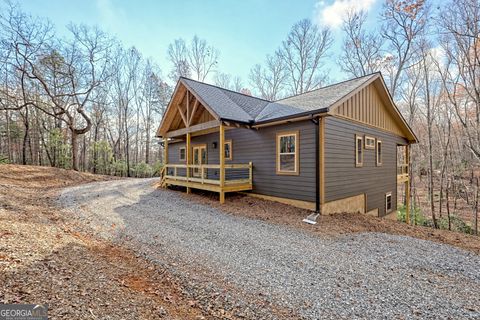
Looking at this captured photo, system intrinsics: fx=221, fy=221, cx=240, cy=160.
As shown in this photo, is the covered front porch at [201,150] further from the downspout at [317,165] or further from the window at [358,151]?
the window at [358,151]

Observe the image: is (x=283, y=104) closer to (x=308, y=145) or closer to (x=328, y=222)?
(x=308, y=145)

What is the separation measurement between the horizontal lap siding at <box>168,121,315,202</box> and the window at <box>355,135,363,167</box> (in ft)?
9.19

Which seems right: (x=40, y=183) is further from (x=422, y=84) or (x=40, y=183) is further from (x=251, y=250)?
(x=422, y=84)

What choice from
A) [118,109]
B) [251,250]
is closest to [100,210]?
[251,250]

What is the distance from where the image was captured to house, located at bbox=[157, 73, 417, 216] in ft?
Result: 24.8

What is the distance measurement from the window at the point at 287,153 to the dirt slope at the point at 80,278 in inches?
226

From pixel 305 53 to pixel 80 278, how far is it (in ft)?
80.4

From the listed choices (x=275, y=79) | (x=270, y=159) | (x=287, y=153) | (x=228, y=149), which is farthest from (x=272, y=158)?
(x=275, y=79)

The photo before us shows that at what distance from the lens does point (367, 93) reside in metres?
9.53

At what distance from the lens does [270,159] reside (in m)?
8.81

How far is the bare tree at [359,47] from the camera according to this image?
18189 mm

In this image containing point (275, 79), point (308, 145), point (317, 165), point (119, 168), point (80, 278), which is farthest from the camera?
point (275, 79)

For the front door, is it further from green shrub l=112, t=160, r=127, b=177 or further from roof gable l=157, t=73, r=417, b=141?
green shrub l=112, t=160, r=127, b=177

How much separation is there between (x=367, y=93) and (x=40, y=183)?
1788cm
